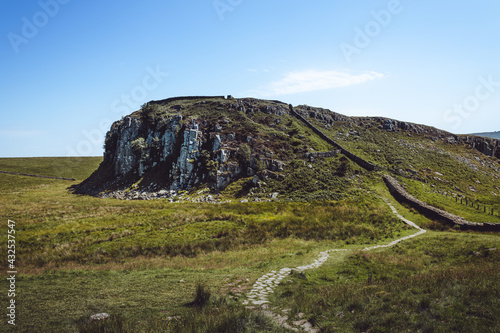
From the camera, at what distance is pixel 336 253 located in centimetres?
1983

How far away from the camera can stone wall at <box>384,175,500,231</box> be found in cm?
2350

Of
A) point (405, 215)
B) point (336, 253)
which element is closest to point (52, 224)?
point (336, 253)

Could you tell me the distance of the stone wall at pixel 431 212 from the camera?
2350 cm

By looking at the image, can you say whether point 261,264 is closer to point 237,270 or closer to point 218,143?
point 237,270

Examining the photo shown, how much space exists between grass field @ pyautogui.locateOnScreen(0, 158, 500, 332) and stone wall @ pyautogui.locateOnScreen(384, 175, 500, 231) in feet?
5.20

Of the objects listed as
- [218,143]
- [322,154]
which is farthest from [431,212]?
[218,143]

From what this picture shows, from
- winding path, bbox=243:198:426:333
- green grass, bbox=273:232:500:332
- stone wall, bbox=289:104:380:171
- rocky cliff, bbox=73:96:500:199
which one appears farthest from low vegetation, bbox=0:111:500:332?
rocky cliff, bbox=73:96:500:199

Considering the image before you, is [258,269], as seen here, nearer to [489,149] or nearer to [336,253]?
[336,253]

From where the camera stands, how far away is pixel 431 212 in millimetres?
29766

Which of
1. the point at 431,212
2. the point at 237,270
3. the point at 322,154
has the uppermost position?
the point at 322,154

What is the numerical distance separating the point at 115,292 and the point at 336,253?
16.1 metres

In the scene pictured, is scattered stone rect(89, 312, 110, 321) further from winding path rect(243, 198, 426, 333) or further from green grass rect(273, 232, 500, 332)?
green grass rect(273, 232, 500, 332)

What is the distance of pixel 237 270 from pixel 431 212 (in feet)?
89.0

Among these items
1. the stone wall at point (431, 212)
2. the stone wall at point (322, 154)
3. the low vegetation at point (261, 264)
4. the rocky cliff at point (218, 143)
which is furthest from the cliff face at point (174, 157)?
the stone wall at point (431, 212)
